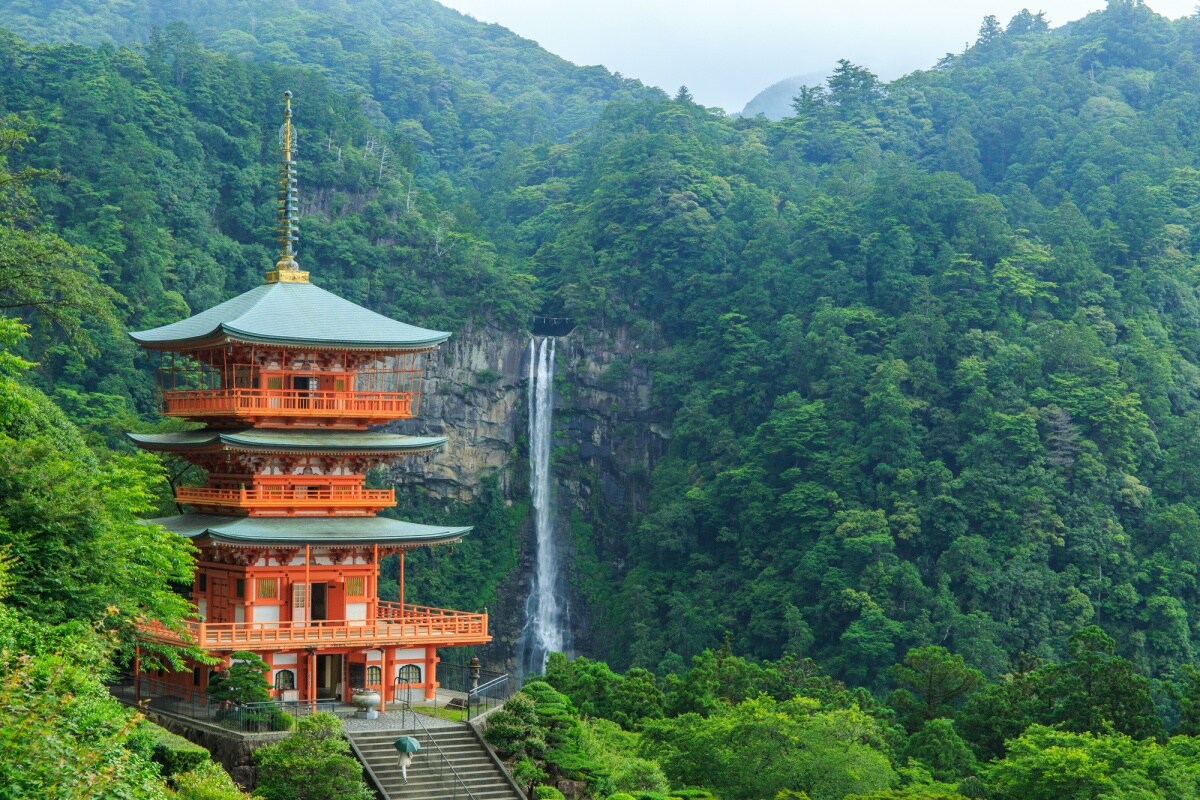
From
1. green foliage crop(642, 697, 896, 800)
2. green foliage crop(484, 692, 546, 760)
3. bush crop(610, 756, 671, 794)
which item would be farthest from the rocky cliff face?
green foliage crop(484, 692, 546, 760)

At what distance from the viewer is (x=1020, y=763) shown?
1361 inches

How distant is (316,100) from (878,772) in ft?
190

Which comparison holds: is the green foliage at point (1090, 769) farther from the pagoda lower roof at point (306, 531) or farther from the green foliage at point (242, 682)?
the green foliage at point (242, 682)

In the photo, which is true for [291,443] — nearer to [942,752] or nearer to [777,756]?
[777,756]

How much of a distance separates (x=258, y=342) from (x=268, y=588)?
5130 mm

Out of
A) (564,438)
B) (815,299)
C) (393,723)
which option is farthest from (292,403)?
(815,299)

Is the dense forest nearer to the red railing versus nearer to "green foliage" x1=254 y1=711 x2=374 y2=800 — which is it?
the red railing

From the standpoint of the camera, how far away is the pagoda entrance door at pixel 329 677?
3372 centimetres

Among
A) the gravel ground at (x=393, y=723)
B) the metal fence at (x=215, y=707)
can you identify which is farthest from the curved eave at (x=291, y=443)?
the gravel ground at (x=393, y=723)

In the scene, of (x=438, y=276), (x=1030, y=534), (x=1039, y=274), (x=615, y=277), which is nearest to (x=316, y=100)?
(x=438, y=276)

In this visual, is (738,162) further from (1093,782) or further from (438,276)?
(1093,782)

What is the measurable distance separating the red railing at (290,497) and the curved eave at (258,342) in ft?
10.2

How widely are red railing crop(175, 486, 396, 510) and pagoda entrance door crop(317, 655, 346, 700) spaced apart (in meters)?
3.34

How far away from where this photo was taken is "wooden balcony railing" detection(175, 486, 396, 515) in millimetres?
34562
